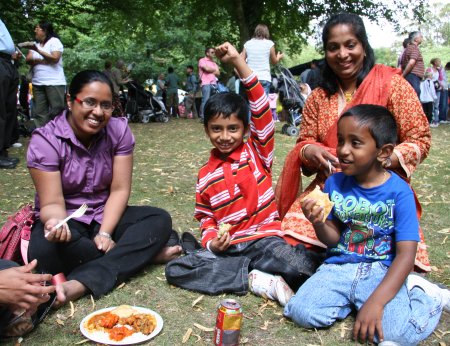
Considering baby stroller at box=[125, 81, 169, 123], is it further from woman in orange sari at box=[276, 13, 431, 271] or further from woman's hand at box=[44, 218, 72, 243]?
woman's hand at box=[44, 218, 72, 243]

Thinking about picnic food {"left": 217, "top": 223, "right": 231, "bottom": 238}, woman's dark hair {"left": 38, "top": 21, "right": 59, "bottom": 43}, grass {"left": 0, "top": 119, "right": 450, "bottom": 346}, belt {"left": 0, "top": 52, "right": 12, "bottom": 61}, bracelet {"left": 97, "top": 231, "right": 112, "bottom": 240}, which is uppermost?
woman's dark hair {"left": 38, "top": 21, "right": 59, "bottom": 43}

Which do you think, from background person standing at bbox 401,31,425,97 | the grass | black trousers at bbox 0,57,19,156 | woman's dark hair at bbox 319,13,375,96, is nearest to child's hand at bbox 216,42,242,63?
woman's dark hair at bbox 319,13,375,96

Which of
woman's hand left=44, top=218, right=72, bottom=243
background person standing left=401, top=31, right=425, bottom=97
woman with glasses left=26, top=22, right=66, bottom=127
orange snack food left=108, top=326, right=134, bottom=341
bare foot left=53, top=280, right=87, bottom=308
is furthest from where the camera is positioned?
background person standing left=401, top=31, right=425, bottom=97

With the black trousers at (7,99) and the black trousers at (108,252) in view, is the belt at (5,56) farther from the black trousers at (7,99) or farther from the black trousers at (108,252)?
the black trousers at (108,252)

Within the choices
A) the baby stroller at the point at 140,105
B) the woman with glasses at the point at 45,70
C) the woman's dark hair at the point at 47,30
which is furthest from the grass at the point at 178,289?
the baby stroller at the point at 140,105

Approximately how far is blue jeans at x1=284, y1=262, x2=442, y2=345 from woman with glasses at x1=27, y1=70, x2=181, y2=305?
1130 millimetres

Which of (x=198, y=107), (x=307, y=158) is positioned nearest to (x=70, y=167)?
(x=307, y=158)

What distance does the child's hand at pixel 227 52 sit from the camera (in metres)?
2.90

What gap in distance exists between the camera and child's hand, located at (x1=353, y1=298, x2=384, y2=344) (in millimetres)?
2314

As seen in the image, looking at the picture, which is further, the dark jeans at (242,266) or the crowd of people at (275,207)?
the dark jeans at (242,266)

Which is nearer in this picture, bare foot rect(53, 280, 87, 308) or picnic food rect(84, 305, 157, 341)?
picnic food rect(84, 305, 157, 341)

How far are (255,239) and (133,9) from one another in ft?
55.7

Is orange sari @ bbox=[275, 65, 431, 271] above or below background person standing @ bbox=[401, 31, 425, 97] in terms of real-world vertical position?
below

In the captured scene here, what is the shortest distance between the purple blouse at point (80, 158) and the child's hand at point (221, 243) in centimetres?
84
